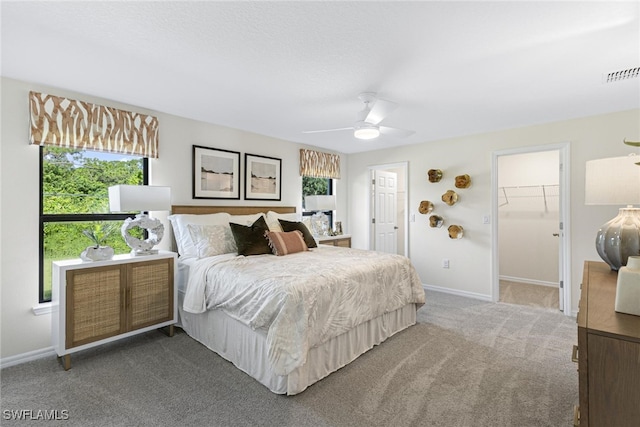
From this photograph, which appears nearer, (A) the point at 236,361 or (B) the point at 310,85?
(A) the point at 236,361

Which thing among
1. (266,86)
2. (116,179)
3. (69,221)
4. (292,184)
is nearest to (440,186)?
(292,184)

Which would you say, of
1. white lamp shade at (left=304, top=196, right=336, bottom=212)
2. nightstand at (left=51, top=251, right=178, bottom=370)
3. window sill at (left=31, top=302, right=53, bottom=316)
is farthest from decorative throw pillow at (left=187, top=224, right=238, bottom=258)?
white lamp shade at (left=304, top=196, right=336, bottom=212)

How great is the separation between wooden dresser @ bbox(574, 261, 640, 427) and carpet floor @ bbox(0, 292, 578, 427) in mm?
1126

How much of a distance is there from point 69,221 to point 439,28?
3474 millimetres

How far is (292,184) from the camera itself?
499 cm

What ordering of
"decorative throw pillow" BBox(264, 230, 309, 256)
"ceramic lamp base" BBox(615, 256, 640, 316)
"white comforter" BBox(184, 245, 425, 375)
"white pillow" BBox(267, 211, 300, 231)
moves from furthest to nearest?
"white pillow" BBox(267, 211, 300, 231)
"decorative throw pillow" BBox(264, 230, 309, 256)
"white comforter" BBox(184, 245, 425, 375)
"ceramic lamp base" BBox(615, 256, 640, 316)

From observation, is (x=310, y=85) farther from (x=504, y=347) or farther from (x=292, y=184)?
(x=504, y=347)

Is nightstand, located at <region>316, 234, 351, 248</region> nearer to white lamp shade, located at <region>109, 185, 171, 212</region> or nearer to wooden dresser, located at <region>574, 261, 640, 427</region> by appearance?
white lamp shade, located at <region>109, 185, 171, 212</region>

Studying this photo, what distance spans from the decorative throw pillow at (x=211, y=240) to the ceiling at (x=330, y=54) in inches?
52.0

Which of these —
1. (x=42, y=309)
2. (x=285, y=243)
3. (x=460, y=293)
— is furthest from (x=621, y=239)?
(x=42, y=309)

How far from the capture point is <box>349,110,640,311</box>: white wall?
354 centimetres

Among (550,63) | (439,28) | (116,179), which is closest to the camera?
(439,28)

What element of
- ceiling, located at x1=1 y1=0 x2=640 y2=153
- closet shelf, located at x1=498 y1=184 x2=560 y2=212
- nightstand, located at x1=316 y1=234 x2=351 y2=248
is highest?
ceiling, located at x1=1 y1=0 x2=640 y2=153

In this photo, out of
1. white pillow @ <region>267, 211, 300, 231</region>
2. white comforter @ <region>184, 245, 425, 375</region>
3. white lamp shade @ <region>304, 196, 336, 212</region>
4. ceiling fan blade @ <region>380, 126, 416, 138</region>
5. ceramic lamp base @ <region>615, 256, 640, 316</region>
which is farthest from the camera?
white lamp shade @ <region>304, 196, 336, 212</region>
